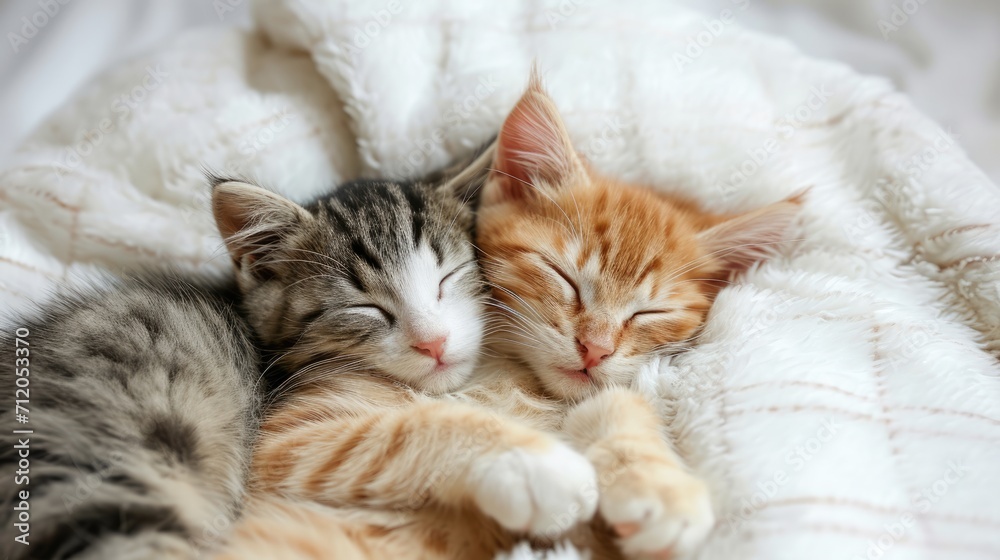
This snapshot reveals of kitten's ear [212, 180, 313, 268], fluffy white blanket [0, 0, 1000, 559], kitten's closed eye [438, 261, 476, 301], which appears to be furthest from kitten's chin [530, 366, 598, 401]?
kitten's ear [212, 180, 313, 268]

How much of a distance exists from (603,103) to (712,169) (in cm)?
30

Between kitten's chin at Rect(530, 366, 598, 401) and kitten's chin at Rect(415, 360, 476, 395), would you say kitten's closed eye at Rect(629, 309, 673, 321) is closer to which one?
kitten's chin at Rect(530, 366, 598, 401)

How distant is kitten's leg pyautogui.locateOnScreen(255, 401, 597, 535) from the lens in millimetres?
820

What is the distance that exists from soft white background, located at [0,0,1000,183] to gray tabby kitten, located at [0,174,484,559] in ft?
3.22

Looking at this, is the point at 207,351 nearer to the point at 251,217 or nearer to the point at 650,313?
the point at 251,217

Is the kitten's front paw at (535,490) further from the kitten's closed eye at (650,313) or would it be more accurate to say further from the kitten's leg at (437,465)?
the kitten's closed eye at (650,313)

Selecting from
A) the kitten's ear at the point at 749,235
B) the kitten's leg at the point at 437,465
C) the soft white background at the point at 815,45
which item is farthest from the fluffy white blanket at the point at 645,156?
the soft white background at the point at 815,45

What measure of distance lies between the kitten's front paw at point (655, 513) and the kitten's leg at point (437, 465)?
39 millimetres

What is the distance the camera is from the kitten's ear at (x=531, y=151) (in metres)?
1.23

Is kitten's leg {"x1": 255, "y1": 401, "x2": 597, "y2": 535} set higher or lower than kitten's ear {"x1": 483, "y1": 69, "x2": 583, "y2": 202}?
lower

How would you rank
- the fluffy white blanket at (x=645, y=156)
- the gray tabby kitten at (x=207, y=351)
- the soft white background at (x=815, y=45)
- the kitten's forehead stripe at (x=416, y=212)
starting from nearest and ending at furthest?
the gray tabby kitten at (x=207, y=351) < the fluffy white blanket at (x=645, y=156) < the kitten's forehead stripe at (x=416, y=212) < the soft white background at (x=815, y=45)

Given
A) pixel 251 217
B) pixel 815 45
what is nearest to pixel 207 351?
pixel 251 217

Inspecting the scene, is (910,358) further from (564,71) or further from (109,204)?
(109,204)

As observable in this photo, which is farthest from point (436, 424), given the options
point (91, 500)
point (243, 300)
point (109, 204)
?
point (109, 204)
